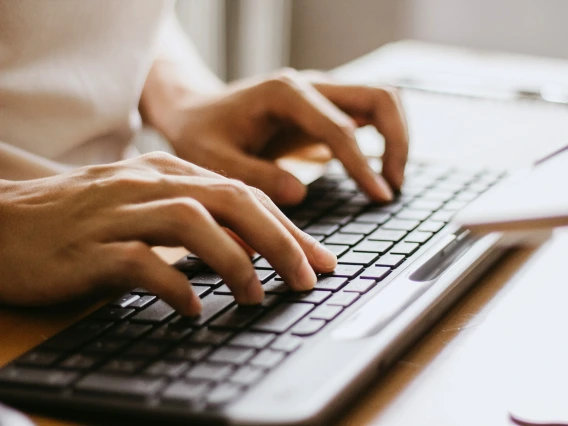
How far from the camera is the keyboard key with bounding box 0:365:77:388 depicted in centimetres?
39

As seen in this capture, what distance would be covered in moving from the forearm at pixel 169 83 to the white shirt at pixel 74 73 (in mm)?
79

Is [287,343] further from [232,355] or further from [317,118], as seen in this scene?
[317,118]

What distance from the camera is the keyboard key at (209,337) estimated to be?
1.38ft

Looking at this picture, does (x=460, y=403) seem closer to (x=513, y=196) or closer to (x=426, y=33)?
(x=513, y=196)

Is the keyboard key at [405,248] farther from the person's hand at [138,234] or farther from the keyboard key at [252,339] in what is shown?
the keyboard key at [252,339]

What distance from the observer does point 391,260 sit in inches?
21.3

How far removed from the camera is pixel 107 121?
0.75m

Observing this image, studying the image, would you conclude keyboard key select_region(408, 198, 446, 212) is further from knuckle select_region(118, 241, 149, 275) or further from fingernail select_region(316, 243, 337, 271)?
knuckle select_region(118, 241, 149, 275)

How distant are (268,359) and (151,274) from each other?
102mm

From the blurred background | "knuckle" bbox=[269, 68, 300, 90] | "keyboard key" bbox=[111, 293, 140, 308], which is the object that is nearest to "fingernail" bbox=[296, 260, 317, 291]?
"keyboard key" bbox=[111, 293, 140, 308]

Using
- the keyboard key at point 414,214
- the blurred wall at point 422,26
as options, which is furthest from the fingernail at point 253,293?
the blurred wall at point 422,26

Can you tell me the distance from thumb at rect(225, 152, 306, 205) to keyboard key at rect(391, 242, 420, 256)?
0.15 metres

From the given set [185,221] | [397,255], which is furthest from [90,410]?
[397,255]

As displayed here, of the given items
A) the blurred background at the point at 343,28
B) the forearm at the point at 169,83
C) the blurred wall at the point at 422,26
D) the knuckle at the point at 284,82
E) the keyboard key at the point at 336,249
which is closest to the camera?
the keyboard key at the point at 336,249
